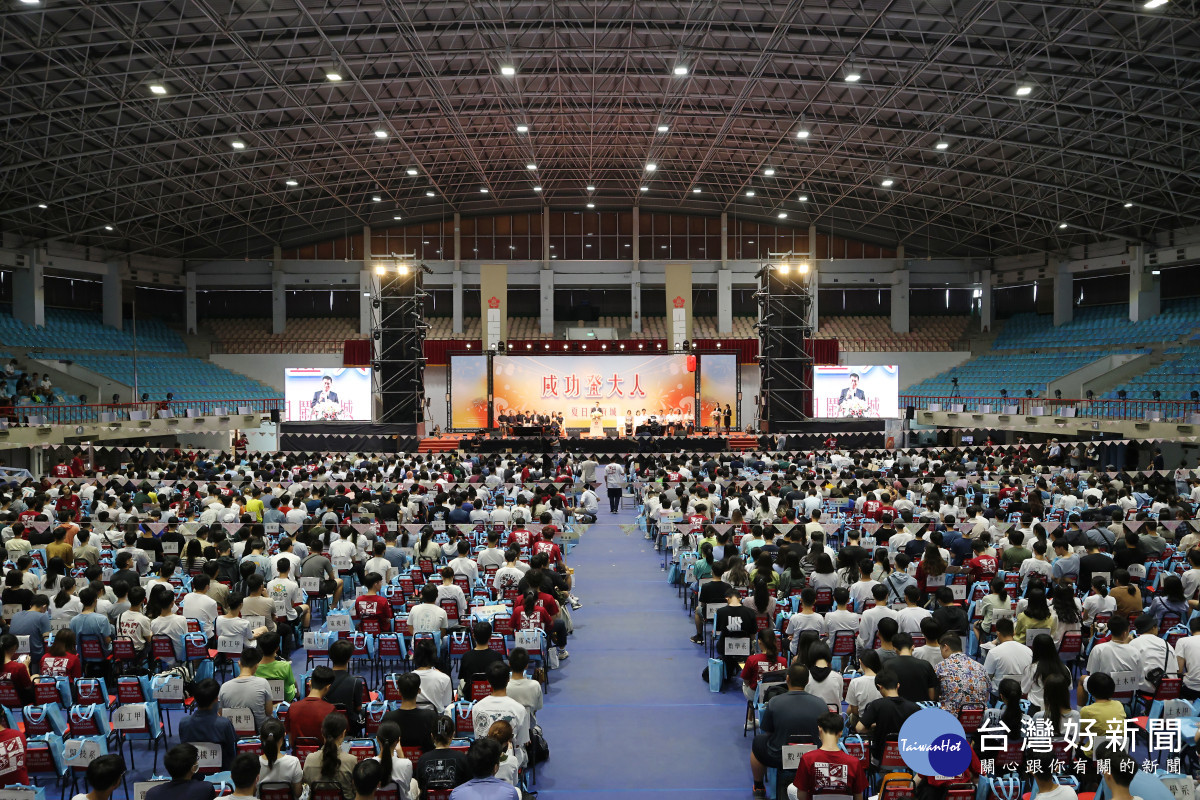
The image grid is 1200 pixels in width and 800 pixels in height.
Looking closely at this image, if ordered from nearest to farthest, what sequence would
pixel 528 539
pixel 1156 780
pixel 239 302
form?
1. pixel 1156 780
2. pixel 528 539
3. pixel 239 302

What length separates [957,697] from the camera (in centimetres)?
595

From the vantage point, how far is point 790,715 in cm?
566

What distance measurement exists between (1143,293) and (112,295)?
1981 inches

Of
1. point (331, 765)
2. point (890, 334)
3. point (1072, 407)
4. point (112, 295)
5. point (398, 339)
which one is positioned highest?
point (112, 295)

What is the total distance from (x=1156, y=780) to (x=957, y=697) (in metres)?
1.76

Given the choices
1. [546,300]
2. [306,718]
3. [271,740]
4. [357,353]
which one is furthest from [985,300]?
[271,740]

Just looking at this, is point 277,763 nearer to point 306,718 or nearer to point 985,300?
point 306,718

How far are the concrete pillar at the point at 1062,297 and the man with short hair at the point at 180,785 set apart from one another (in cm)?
4618

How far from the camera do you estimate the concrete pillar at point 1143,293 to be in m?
38.1

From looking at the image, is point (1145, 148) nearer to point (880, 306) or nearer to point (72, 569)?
point (880, 306)

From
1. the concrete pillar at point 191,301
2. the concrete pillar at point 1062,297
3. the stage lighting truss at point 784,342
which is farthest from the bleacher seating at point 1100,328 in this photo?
the concrete pillar at point 191,301

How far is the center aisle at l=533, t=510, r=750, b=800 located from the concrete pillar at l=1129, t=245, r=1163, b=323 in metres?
35.7

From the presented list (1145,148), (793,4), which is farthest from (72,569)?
(1145,148)

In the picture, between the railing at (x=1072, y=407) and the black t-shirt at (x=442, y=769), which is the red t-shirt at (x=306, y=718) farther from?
the railing at (x=1072, y=407)
